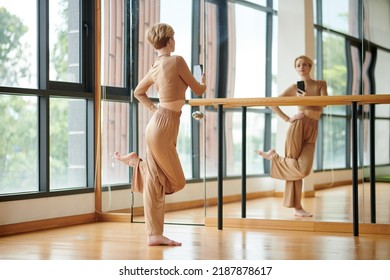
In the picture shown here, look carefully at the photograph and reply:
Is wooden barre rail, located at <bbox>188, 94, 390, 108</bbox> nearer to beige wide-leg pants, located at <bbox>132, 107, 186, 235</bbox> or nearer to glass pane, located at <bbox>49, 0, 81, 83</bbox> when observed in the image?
beige wide-leg pants, located at <bbox>132, 107, 186, 235</bbox>

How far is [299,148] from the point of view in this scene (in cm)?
586

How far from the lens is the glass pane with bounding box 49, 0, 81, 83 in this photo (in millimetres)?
6145

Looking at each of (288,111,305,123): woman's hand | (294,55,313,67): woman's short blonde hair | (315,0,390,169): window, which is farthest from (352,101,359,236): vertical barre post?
(294,55,313,67): woman's short blonde hair

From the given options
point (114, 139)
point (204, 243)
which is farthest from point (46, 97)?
point (204, 243)

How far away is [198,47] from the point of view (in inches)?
244

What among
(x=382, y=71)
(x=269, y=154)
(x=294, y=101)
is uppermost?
(x=382, y=71)

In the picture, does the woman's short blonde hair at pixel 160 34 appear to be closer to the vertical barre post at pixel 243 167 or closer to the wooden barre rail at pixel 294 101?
the wooden barre rail at pixel 294 101

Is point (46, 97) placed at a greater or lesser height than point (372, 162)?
→ greater

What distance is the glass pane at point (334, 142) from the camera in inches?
226

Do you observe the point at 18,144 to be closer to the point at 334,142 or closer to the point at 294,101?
the point at 294,101

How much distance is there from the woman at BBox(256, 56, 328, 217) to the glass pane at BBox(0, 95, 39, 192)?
1826 millimetres

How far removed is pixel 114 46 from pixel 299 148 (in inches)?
70.1
